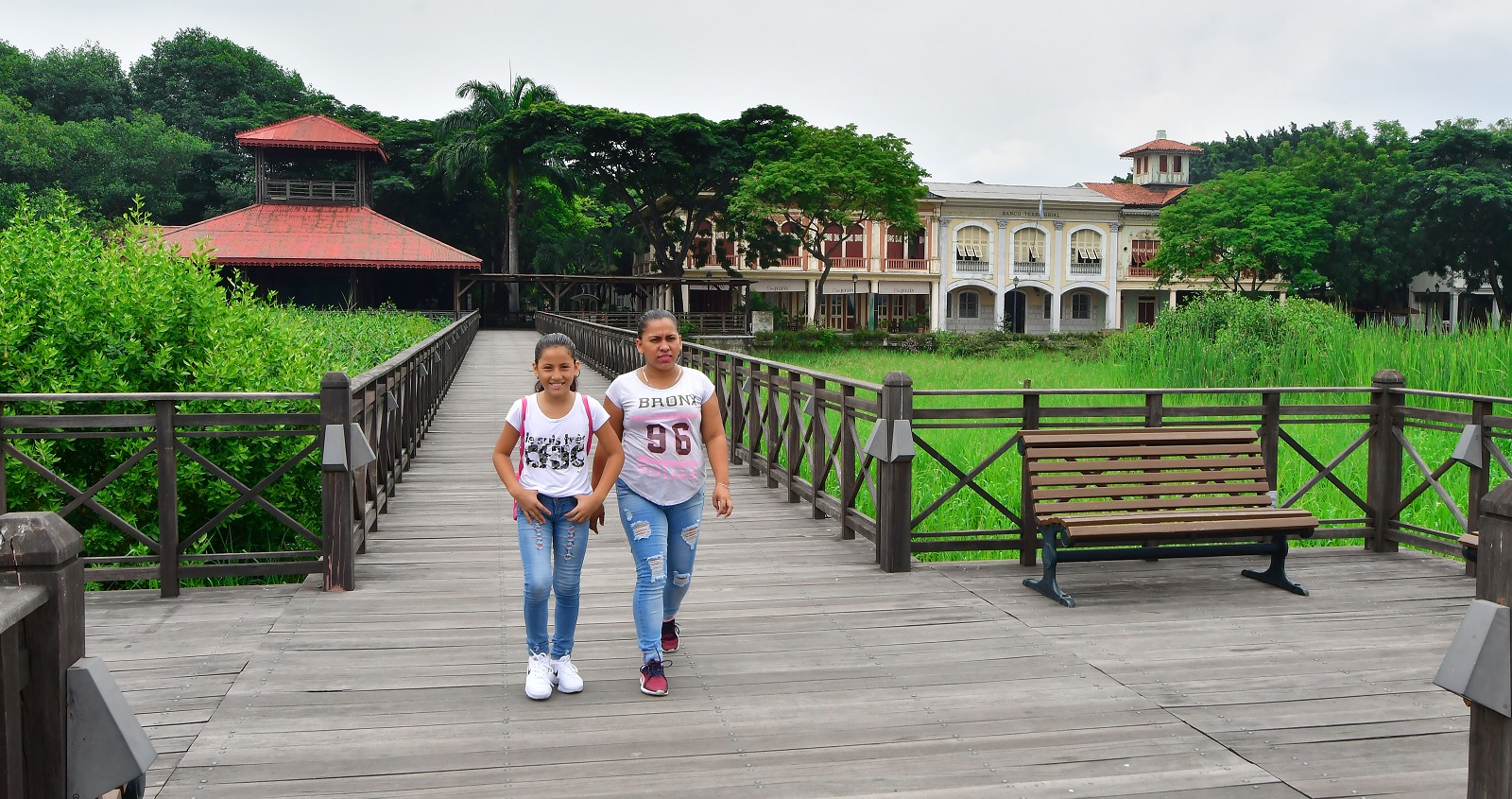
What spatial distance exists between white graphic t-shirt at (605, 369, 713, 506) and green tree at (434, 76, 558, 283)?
42631mm

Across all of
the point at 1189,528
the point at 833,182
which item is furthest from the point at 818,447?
the point at 833,182

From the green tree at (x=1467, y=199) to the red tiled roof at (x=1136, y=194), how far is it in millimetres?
11476

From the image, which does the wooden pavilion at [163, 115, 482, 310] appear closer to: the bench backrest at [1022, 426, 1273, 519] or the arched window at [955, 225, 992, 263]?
the arched window at [955, 225, 992, 263]

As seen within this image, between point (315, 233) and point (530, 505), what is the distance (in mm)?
39739

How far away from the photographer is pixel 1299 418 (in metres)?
6.97

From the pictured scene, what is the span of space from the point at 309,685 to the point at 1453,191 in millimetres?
52239

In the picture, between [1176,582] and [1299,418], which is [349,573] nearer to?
[1176,582]

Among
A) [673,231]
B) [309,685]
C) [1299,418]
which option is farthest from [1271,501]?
[673,231]

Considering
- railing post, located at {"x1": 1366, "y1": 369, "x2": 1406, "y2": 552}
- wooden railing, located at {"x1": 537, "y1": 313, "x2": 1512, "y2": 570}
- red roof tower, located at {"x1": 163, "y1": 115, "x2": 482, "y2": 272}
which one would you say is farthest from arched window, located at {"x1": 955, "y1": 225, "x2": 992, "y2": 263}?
railing post, located at {"x1": 1366, "y1": 369, "x2": 1406, "y2": 552}

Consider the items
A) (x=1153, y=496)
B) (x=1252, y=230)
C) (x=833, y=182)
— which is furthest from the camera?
(x=1252, y=230)

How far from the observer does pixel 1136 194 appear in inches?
2368

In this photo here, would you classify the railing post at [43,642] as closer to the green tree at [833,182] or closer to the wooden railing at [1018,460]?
the wooden railing at [1018,460]

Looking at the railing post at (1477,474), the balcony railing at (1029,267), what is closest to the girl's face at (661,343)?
the railing post at (1477,474)

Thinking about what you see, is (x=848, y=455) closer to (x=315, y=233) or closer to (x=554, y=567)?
(x=554, y=567)
